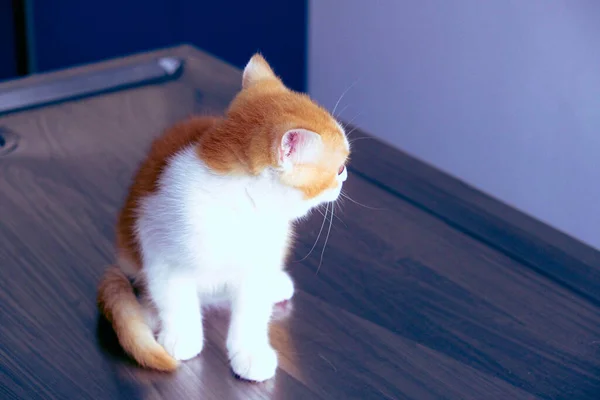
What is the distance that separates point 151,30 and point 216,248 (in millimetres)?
1451

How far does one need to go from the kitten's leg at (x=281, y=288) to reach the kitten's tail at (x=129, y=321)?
0.16m

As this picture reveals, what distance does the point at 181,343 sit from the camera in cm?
87

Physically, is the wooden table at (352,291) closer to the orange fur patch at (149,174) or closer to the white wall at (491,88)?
the orange fur patch at (149,174)

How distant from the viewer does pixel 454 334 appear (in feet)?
3.13

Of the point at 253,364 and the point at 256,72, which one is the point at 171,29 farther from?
the point at 253,364

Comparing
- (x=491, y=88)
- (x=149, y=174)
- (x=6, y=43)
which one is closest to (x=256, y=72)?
(x=149, y=174)

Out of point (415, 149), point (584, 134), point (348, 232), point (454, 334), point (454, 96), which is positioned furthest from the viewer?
point (415, 149)

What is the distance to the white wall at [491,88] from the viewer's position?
1.63 m

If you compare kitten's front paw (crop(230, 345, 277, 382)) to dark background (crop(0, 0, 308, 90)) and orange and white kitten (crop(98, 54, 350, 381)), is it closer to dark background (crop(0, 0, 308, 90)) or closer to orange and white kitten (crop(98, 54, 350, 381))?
orange and white kitten (crop(98, 54, 350, 381))

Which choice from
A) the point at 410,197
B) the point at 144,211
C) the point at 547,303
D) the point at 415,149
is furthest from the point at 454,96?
the point at 144,211

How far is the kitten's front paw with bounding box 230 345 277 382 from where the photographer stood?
85cm

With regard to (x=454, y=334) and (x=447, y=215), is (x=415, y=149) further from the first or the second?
(x=454, y=334)

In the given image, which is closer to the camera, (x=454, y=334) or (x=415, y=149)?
(x=454, y=334)

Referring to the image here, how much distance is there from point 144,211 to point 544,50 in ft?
3.54
